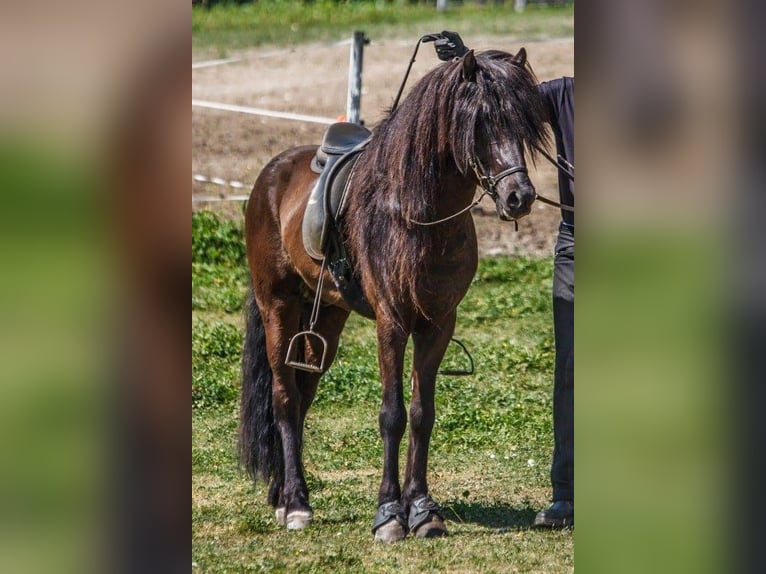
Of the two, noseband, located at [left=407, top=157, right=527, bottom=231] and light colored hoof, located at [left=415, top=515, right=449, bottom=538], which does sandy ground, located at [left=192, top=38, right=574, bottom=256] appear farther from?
noseband, located at [left=407, top=157, right=527, bottom=231]

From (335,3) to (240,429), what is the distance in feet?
54.7

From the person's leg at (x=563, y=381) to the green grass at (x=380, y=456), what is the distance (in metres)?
0.11

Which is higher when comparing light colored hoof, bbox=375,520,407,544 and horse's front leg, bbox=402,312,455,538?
horse's front leg, bbox=402,312,455,538

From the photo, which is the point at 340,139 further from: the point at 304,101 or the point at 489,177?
the point at 304,101

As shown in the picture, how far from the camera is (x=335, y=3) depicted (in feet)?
68.7

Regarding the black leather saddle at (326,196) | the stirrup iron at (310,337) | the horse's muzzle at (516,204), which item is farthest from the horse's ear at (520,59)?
the stirrup iron at (310,337)

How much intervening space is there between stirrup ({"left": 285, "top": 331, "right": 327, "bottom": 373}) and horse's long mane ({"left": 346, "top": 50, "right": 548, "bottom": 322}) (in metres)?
0.51

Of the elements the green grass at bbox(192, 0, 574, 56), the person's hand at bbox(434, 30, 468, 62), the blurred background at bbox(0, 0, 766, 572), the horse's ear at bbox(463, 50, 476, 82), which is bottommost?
the blurred background at bbox(0, 0, 766, 572)

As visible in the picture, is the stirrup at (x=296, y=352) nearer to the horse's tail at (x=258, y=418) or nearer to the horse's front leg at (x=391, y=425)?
the horse's tail at (x=258, y=418)

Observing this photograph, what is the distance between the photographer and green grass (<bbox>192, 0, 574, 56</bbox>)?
17344mm

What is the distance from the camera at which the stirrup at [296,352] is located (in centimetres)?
506

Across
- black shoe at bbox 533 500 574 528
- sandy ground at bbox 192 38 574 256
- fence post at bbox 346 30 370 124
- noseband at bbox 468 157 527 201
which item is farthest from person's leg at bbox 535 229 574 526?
fence post at bbox 346 30 370 124
